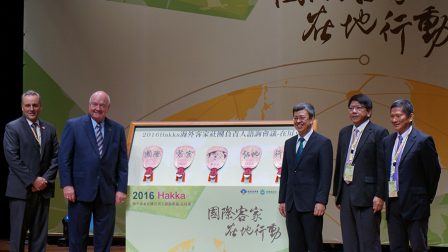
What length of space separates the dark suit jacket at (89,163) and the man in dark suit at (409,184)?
79.0 inches

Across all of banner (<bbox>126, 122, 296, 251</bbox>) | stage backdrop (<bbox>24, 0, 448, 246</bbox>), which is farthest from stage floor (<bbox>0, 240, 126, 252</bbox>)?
banner (<bbox>126, 122, 296, 251</bbox>)

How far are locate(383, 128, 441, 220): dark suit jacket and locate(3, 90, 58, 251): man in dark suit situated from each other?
264 cm

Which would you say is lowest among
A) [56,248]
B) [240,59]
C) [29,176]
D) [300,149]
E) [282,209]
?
[56,248]

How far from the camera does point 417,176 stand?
3799 mm

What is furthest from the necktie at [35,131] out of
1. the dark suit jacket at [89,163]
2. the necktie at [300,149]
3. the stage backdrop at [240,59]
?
the necktie at [300,149]

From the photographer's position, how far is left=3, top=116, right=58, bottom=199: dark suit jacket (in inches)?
172

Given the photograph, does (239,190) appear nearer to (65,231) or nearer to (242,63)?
(242,63)

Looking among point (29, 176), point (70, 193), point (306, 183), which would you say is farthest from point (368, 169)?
point (29, 176)

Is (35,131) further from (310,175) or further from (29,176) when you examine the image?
(310,175)

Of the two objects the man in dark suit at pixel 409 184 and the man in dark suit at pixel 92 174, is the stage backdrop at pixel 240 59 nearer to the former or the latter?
the man in dark suit at pixel 92 174

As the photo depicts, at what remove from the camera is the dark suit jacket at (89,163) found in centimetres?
425

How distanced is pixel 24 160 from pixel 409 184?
285 cm

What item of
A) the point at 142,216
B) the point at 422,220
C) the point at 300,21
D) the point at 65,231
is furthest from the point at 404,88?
the point at 65,231

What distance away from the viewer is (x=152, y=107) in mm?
6164
